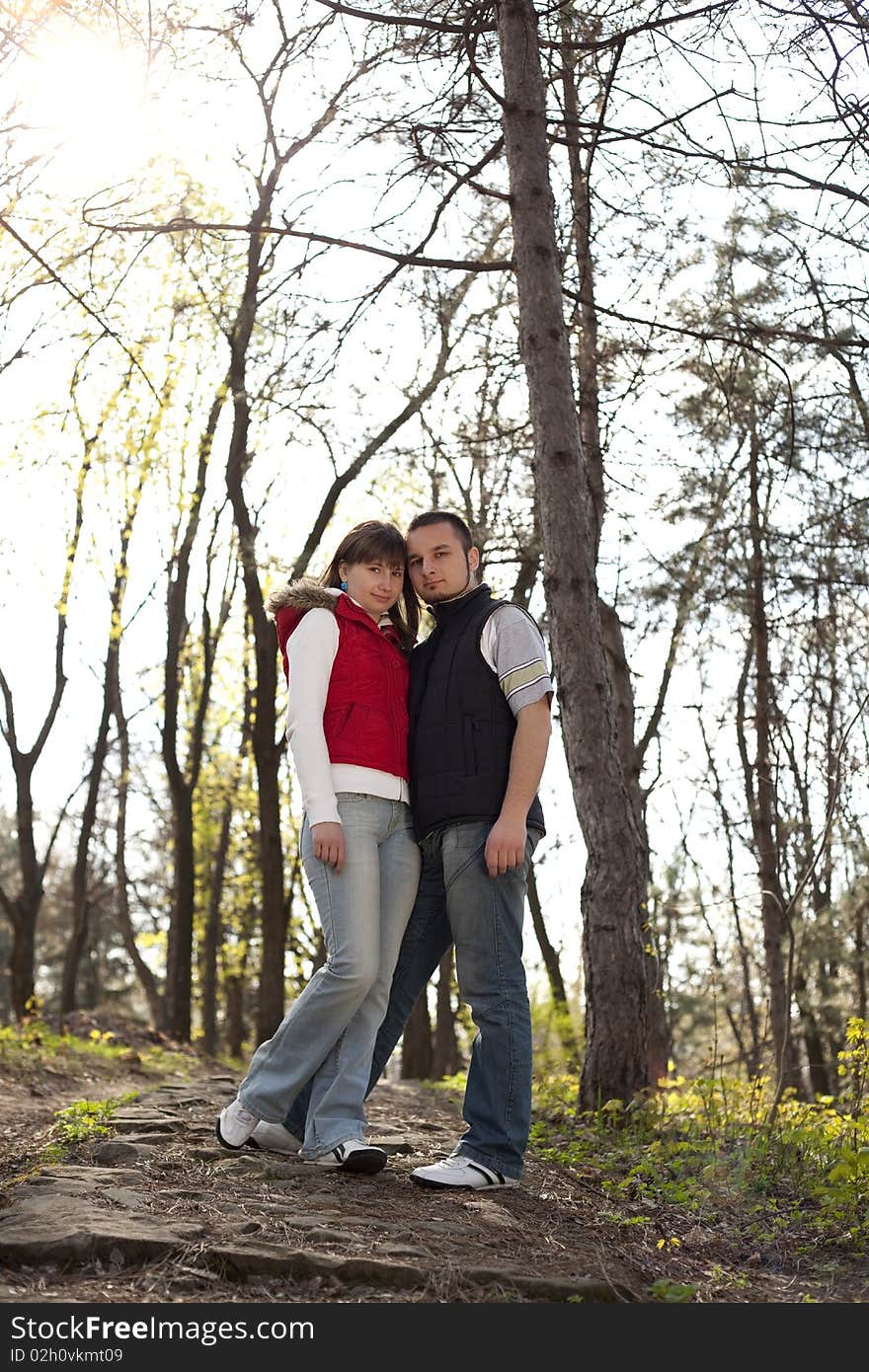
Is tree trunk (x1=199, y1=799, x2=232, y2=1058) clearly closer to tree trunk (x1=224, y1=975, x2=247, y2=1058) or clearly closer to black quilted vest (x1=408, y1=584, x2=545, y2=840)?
tree trunk (x1=224, y1=975, x2=247, y2=1058)

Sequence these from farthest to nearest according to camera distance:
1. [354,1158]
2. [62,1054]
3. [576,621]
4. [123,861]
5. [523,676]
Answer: [123,861] → [62,1054] → [576,621] → [523,676] → [354,1158]

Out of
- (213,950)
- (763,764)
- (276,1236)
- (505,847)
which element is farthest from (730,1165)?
(213,950)

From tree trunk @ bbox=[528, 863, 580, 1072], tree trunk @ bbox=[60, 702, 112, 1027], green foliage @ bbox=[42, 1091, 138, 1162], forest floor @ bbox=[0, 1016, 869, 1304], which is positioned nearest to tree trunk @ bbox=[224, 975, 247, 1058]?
tree trunk @ bbox=[60, 702, 112, 1027]

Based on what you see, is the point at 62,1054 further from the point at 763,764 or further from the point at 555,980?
the point at 763,764

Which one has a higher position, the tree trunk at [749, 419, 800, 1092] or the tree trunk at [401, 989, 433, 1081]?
the tree trunk at [749, 419, 800, 1092]

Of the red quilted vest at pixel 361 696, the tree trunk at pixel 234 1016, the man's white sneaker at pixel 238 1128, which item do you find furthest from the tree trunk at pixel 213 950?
the red quilted vest at pixel 361 696

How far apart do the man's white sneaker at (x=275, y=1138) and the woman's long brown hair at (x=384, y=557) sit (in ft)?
5.76

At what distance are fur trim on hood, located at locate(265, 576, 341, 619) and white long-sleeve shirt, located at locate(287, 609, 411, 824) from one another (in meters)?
0.05

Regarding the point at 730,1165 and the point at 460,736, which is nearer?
the point at 460,736

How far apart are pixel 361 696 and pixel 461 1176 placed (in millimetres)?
1608

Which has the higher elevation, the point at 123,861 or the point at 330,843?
the point at 123,861

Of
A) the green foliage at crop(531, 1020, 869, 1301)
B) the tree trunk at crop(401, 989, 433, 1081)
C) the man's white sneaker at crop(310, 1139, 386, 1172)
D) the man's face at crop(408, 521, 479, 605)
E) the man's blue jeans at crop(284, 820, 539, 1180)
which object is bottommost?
the tree trunk at crop(401, 989, 433, 1081)

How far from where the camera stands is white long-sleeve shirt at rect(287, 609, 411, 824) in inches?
163

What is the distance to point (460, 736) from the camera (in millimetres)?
4246
